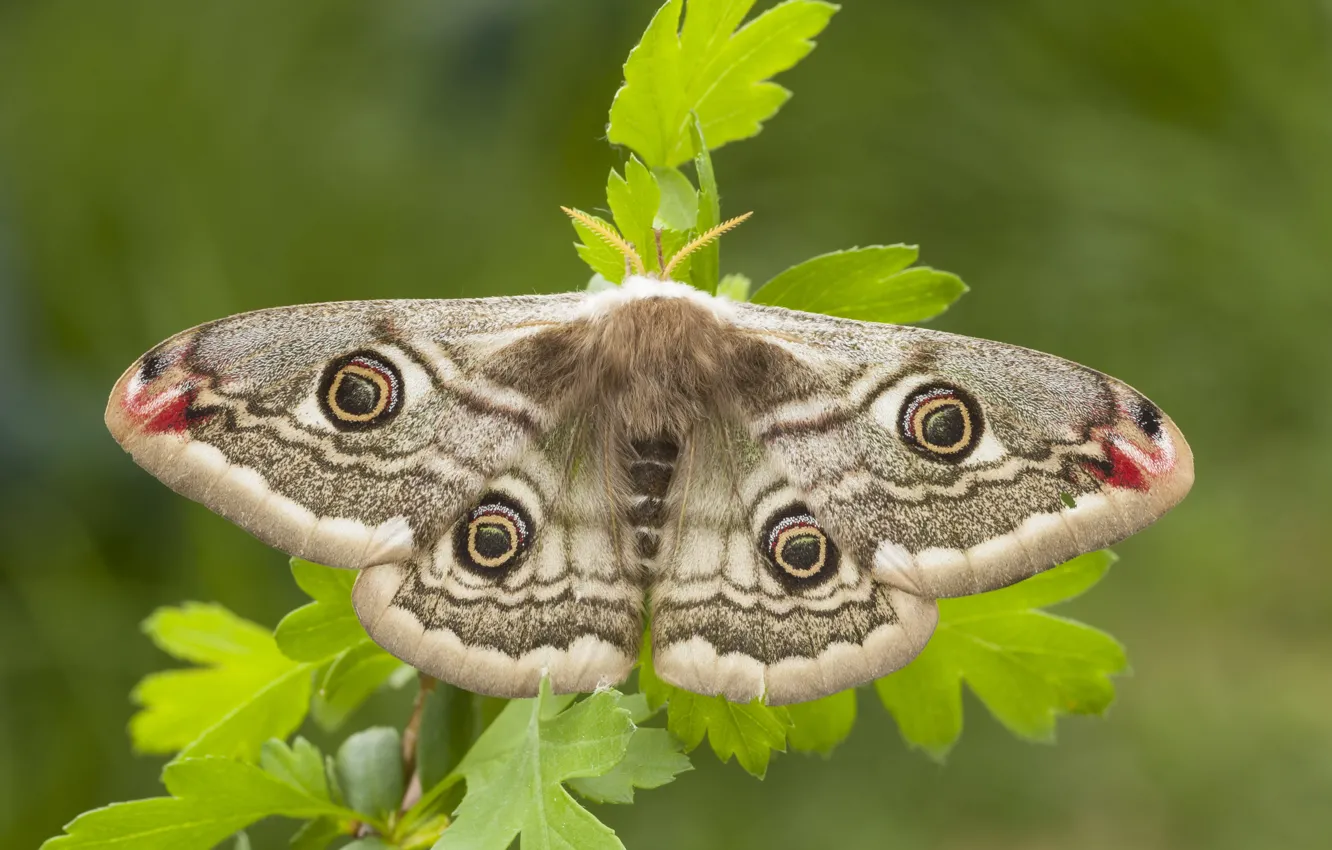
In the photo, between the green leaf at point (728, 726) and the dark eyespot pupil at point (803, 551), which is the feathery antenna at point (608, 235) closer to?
the dark eyespot pupil at point (803, 551)

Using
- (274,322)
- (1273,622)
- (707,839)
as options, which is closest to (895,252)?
(274,322)

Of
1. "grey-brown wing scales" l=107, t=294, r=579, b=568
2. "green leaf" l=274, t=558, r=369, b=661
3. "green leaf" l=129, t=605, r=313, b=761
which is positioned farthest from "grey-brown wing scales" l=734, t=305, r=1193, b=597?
"green leaf" l=129, t=605, r=313, b=761

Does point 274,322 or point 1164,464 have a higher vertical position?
point 274,322

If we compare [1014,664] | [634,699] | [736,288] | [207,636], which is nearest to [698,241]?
[736,288]

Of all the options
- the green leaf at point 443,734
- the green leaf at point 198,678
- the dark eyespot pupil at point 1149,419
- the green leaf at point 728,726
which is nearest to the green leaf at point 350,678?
the green leaf at point 443,734

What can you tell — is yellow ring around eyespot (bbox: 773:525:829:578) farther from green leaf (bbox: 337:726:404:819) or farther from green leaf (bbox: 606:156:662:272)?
green leaf (bbox: 337:726:404:819)

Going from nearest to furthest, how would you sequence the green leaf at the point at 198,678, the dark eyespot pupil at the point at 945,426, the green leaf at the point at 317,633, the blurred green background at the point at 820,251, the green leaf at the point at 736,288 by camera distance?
1. the green leaf at the point at 317,633
2. the dark eyespot pupil at the point at 945,426
3. the green leaf at the point at 736,288
4. the green leaf at the point at 198,678
5. the blurred green background at the point at 820,251

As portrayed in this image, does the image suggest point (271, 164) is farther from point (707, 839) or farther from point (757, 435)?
point (757, 435)
